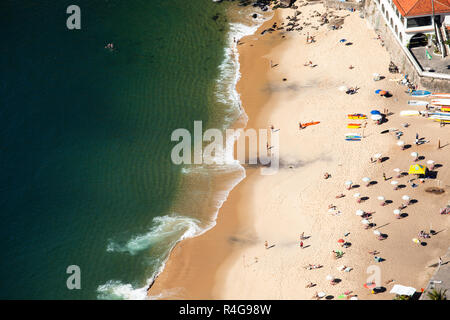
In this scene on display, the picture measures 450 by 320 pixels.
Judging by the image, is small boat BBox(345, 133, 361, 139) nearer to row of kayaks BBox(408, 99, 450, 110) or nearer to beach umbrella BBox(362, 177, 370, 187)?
beach umbrella BBox(362, 177, 370, 187)

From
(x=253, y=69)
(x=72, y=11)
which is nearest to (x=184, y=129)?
(x=253, y=69)

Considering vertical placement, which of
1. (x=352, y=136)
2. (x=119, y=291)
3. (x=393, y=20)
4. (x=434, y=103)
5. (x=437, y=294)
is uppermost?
(x=393, y=20)

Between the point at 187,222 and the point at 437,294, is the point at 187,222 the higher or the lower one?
the higher one

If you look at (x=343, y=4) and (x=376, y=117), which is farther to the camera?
(x=343, y=4)

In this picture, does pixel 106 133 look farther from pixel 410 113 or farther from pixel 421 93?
A: pixel 421 93

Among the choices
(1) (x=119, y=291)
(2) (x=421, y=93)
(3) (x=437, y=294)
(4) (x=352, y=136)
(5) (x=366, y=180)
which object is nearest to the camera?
(3) (x=437, y=294)

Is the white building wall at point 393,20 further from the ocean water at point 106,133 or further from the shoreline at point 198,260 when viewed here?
the shoreline at point 198,260

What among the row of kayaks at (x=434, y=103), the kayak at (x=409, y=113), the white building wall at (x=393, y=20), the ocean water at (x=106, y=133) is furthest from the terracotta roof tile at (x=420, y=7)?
the ocean water at (x=106, y=133)

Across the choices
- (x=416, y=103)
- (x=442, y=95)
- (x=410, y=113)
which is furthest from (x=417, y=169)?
(x=442, y=95)
